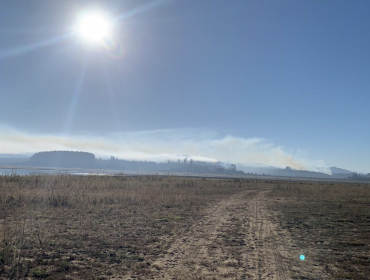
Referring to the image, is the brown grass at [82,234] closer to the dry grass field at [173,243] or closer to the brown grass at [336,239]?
the dry grass field at [173,243]

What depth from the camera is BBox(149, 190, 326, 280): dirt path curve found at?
5812 mm

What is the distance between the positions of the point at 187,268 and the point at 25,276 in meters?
3.52

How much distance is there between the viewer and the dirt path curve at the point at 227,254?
19.1ft

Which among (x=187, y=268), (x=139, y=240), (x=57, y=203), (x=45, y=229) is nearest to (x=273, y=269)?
(x=187, y=268)

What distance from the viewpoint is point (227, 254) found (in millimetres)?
7211

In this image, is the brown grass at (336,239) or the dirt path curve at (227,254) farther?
the brown grass at (336,239)

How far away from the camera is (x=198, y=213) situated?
1398 cm

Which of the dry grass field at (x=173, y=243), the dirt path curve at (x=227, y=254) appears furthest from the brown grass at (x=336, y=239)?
the dirt path curve at (x=227, y=254)

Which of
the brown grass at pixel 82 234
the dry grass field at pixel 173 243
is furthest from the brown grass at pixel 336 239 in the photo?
the brown grass at pixel 82 234

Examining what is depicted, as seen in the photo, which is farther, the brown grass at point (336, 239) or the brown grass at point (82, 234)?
the brown grass at point (336, 239)

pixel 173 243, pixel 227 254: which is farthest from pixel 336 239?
pixel 173 243

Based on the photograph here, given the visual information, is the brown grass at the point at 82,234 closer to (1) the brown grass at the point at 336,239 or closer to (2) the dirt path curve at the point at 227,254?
(2) the dirt path curve at the point at 227,254

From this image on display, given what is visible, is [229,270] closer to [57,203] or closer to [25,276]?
[25,276]

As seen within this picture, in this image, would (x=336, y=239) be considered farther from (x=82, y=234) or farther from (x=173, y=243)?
(x=82, y=234)
